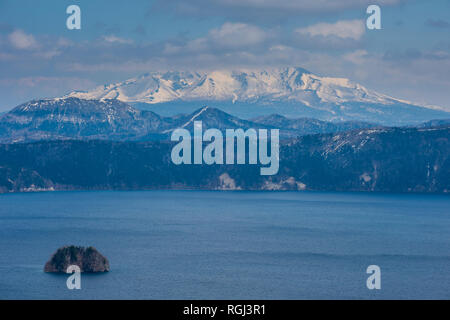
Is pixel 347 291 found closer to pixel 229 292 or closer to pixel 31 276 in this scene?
pixel 229 292

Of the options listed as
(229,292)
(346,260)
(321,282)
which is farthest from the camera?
(346,260)
